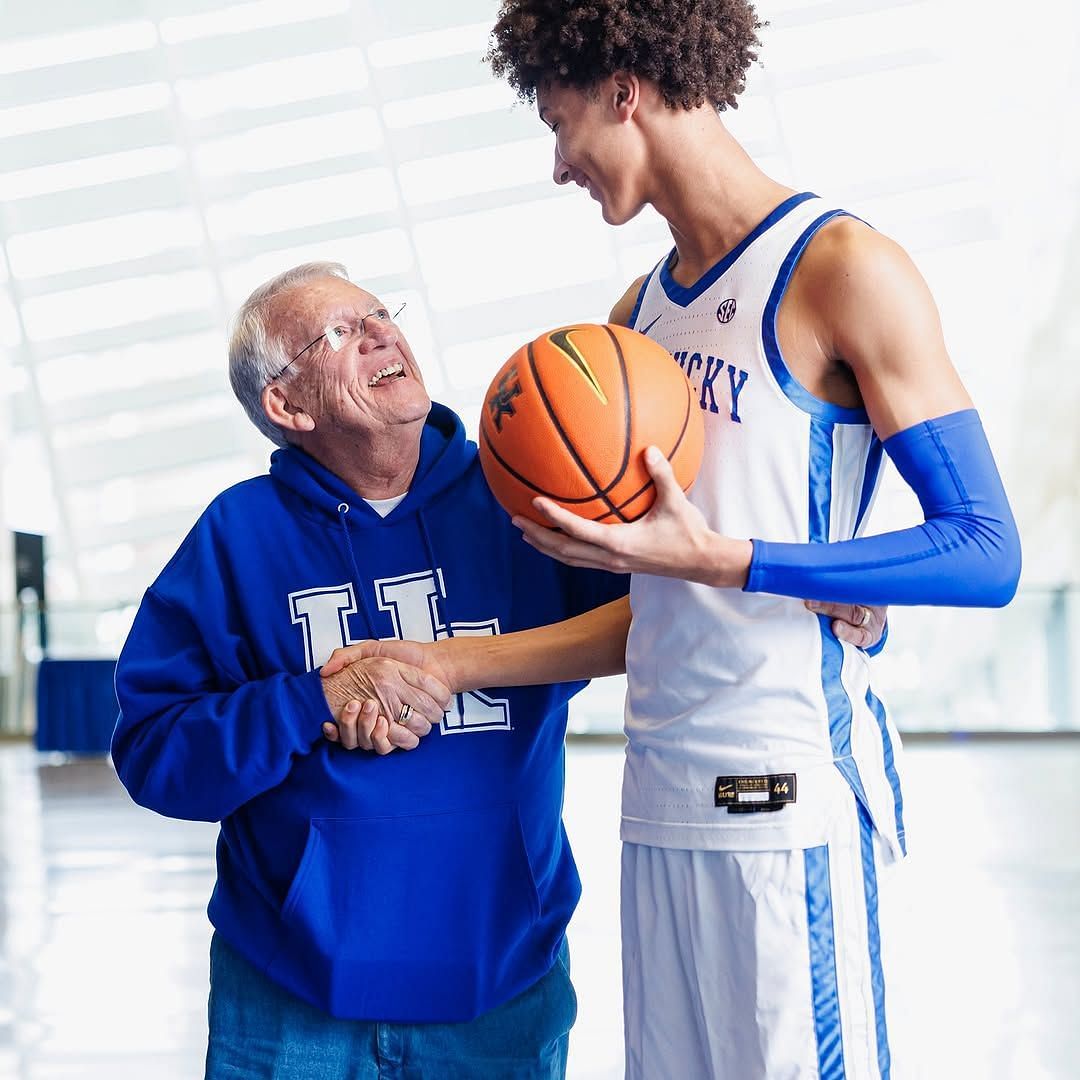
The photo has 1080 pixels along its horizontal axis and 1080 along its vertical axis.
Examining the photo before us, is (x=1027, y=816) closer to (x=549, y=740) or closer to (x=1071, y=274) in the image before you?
(x=549, y=740)

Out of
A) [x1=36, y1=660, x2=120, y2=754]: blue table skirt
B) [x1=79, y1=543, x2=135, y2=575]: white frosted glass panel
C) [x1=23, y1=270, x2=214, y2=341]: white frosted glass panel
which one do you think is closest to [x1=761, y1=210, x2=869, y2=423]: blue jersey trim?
[x1=36, y1=660, x2=120, y2=754]: blue table skirt

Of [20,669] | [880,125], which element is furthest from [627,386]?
[880,125]

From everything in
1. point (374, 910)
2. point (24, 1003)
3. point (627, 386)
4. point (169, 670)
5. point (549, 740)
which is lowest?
point (24, 1003)

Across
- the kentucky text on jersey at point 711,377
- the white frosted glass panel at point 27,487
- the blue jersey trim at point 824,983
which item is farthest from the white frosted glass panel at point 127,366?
the blue jersey trim at point 824,983

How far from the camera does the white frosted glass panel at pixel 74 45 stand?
12.8 meters

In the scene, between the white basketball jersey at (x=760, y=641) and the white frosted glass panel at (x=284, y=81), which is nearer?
the white basketball jersey at (x=760, y=641)

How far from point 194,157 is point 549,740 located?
12.4m

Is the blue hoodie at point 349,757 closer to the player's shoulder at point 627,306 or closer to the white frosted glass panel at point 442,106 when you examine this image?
the player's shoulder at point 627,306

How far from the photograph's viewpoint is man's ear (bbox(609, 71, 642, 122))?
1.59 meters

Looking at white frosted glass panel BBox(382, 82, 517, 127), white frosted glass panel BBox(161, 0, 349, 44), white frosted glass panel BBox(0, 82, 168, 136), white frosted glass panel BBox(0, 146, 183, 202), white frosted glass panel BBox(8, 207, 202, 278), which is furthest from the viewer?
white frosted glass panel BBox(8, 207, 202, 278)

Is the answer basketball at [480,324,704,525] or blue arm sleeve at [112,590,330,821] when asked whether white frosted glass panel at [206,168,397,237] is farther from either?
basketball at [480,324,704,525]

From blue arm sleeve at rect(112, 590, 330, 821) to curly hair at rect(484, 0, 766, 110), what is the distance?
0.83 meters

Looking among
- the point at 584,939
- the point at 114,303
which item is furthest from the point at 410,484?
the point at 114,303

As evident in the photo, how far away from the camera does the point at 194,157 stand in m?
13.1
